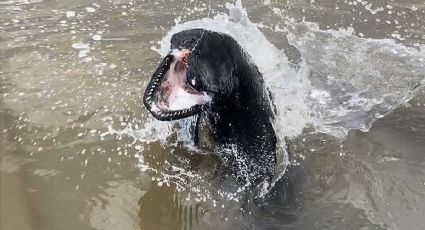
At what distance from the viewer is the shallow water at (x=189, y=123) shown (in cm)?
322

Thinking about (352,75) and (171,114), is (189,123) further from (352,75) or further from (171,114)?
(352,75)

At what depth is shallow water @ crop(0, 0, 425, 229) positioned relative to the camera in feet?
10.6

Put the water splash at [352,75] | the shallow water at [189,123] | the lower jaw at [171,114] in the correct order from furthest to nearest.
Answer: the water splash at [352,75]
the shallow water at [189,123]
the lower jaw at [171,114]

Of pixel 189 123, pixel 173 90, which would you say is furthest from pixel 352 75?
pixel 173 90

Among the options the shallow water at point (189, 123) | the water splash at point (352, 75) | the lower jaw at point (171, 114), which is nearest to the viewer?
the lower jaw at point (171, 114)

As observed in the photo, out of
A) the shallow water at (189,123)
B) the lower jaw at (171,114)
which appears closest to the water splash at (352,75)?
the shallow water at (189,123)

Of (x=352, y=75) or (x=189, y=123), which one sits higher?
(x=189, y=123)

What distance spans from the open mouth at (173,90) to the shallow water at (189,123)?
1.69 ft

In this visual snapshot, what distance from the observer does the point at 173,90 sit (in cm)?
282

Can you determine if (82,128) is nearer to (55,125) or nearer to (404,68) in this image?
(55,125)

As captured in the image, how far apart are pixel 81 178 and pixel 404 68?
2.63m

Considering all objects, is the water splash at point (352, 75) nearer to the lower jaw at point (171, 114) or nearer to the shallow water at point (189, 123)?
the shallow water at point (189, 123)

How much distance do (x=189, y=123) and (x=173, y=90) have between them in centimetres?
49

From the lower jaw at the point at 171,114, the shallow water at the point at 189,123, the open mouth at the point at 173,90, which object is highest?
the open mouth at the point at 173,90
